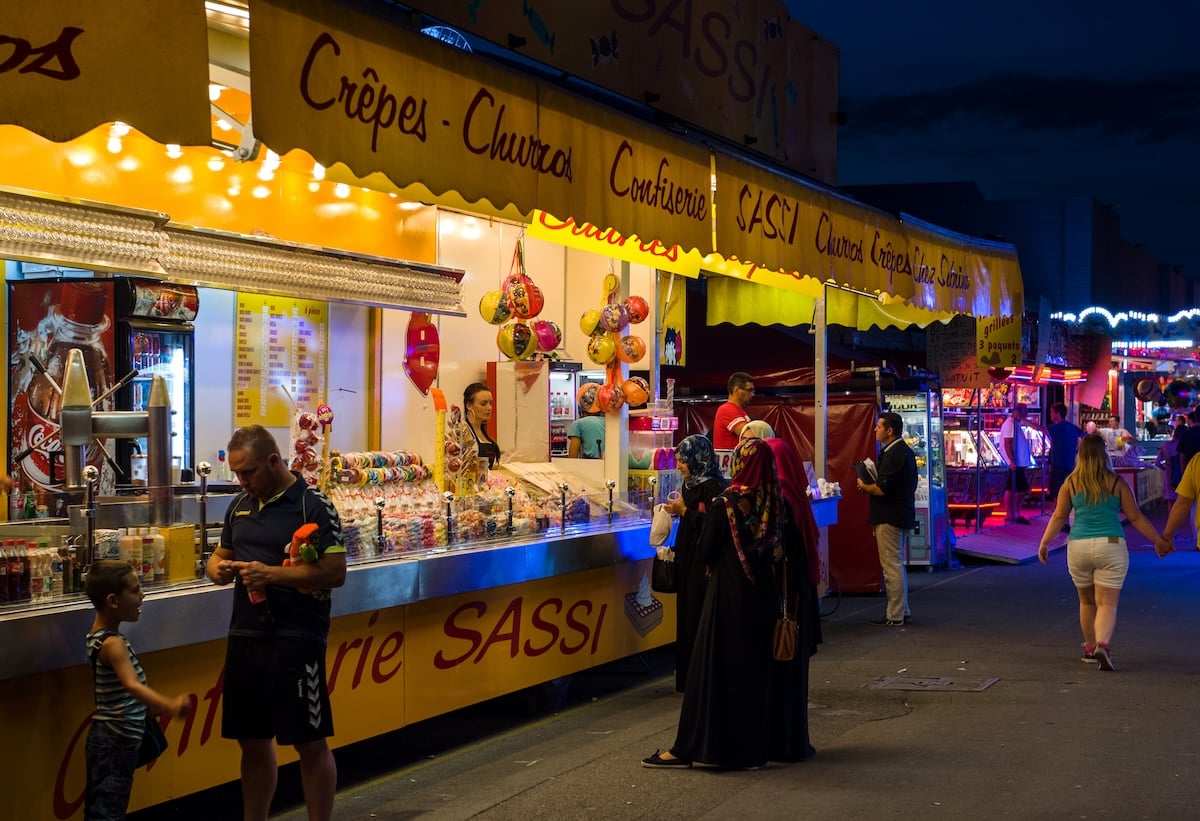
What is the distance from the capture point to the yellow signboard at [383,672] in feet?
17.0

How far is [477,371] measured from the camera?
442 inches

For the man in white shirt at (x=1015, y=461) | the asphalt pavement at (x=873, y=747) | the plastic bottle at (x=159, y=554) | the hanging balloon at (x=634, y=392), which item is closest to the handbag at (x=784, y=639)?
the asphalt pavement at (x=873, y=747)

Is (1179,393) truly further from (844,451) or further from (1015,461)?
(844,451)

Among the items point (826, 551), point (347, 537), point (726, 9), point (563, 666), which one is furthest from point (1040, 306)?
point (347, 537)

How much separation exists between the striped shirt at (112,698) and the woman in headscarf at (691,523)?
383 centimetres

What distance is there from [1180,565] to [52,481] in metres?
13.9

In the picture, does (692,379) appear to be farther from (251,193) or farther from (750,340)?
(251,193)

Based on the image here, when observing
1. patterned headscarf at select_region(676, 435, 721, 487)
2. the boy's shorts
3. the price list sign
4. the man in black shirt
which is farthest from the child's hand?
the man in black shirt

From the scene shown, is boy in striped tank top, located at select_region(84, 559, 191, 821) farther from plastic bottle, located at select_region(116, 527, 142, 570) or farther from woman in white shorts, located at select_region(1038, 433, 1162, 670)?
woman in white shorts, located at select_region(1038, 433, 1162, 670)

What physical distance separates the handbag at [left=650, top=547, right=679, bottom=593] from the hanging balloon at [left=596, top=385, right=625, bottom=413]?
1.52 meters

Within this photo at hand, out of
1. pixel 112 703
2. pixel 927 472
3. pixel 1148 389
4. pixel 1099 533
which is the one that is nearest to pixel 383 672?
pixel 112 703

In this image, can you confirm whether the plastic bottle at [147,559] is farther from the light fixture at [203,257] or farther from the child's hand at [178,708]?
the light fixture at [203,257]

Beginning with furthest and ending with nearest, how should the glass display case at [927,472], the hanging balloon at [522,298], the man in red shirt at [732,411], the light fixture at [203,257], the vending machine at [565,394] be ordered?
the glass display case at [927,472], the man in red shirt at [732,411], the vending machine at [565,394], the hanging balloon at [522,298], the light fixture at [203,257]

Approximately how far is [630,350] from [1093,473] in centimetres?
346
